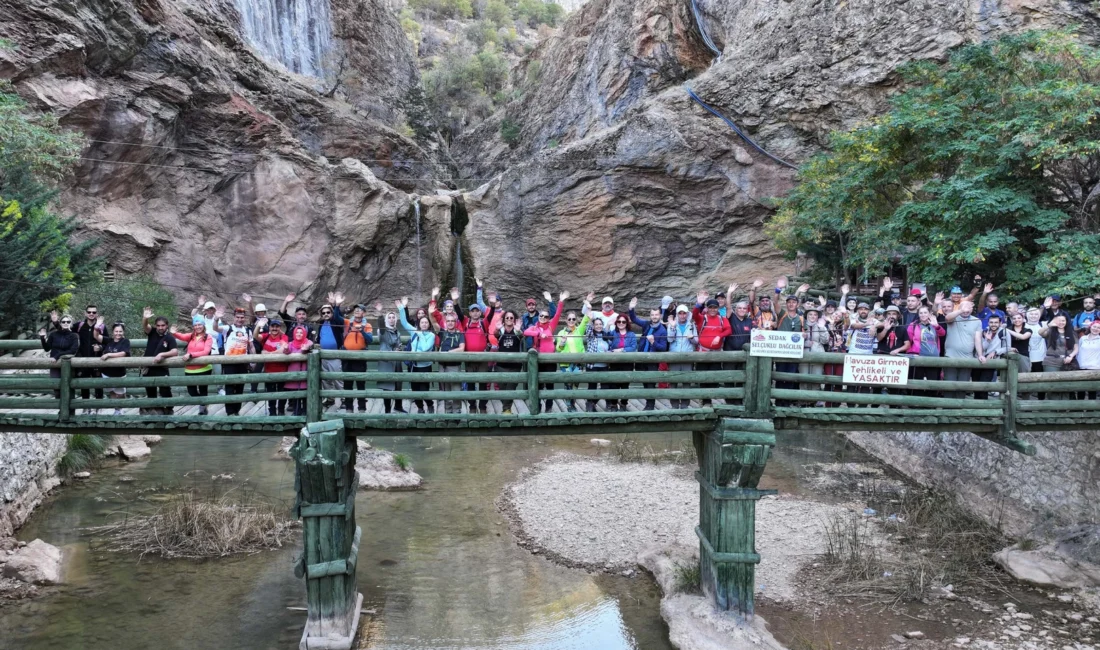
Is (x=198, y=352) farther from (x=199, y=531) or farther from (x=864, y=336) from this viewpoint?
(x=864, y=336)

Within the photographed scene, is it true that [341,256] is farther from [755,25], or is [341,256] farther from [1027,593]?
[1027,593]

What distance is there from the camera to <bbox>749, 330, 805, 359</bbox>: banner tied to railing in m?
8.30

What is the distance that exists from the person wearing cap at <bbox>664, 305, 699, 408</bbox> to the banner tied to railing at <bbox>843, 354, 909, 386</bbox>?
6.56ft

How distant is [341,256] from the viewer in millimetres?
28750

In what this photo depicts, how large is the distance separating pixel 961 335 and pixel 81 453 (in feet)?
55.0

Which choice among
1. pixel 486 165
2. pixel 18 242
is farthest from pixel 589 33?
pixel 18 242

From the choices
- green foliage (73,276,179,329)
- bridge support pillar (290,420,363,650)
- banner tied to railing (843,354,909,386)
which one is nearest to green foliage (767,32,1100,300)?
banner tied to railing (843,354,909,386)

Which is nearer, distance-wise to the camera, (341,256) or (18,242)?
(18,242)

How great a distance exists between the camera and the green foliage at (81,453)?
1467cm

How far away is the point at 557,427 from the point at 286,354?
129 inches

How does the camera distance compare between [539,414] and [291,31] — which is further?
[291,31]

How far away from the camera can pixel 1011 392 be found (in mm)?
8570

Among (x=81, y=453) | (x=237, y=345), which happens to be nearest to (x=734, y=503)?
(x=237, y=345)

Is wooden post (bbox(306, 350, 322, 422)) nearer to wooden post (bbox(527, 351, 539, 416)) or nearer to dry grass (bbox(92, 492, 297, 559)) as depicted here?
wooden post (bbox(527, 351, 539, 416))
